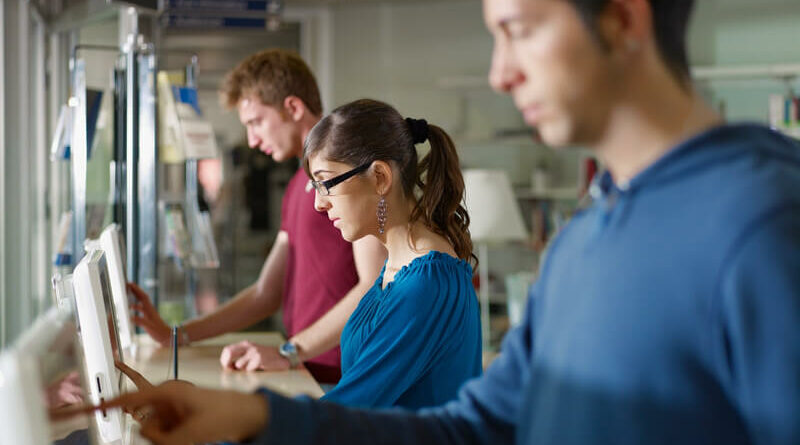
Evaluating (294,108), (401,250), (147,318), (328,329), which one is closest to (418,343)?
(401,250)

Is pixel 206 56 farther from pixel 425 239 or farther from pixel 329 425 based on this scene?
pixel 329 425

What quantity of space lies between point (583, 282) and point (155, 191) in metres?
2.76

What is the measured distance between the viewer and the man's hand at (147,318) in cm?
278

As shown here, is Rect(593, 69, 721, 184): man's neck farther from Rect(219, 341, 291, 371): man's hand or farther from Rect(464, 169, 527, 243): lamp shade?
Rect(464, 169, 527, 243): lamp shade

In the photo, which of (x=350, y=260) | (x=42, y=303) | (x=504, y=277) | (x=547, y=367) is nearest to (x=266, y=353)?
(x=350, y=260)

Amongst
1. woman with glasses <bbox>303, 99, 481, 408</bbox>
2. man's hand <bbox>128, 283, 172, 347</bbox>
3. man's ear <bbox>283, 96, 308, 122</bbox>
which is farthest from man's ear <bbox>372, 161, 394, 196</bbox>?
man's hand <bbox>128, 283, 172, 347</bbox>

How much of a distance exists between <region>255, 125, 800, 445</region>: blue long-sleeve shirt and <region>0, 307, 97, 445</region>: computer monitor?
0.48 meters

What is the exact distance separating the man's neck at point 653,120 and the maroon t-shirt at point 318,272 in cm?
164

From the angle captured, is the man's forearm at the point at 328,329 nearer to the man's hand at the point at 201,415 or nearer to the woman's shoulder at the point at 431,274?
the woman's shoulder at the point at 431,274

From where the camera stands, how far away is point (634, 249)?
2.82 feet

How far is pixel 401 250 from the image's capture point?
1881mm

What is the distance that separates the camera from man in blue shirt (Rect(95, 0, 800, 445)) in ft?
2.54

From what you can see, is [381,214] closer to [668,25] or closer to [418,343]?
[418,343]

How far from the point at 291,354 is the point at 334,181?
0.72m
